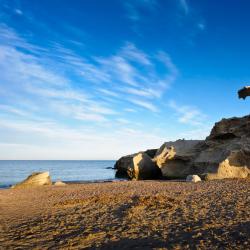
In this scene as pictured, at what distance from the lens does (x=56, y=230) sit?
36.0 ft

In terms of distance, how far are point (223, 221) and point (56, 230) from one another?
5.48m

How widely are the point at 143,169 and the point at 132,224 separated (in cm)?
2742

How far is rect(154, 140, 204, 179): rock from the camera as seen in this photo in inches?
1430

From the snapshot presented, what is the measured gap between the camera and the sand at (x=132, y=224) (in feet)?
29.0

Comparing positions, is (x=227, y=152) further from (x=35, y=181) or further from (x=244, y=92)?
(x=35, y=181)

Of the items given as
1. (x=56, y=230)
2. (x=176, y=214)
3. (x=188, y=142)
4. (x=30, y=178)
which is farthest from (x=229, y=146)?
(x=56, y=230)

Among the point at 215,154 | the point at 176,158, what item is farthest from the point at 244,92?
the point at 176,158

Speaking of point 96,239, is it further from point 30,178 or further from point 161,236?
point 30,178

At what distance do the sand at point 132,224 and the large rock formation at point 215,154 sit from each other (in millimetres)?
13171

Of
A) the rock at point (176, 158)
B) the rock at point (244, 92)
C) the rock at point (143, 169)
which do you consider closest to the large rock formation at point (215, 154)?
the rock at point (176, 158)

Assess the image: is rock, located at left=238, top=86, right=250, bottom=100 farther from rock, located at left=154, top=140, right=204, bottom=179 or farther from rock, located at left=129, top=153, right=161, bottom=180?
rock, located at left=129, top=153, right=161, bottom=180

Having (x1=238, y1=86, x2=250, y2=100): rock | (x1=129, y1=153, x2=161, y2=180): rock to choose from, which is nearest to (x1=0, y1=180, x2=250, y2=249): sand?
(x1=238, y1=86, x2=250, y2=100): rock

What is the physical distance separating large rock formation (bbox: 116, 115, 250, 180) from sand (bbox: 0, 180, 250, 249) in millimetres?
13171

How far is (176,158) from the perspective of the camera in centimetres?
3709
